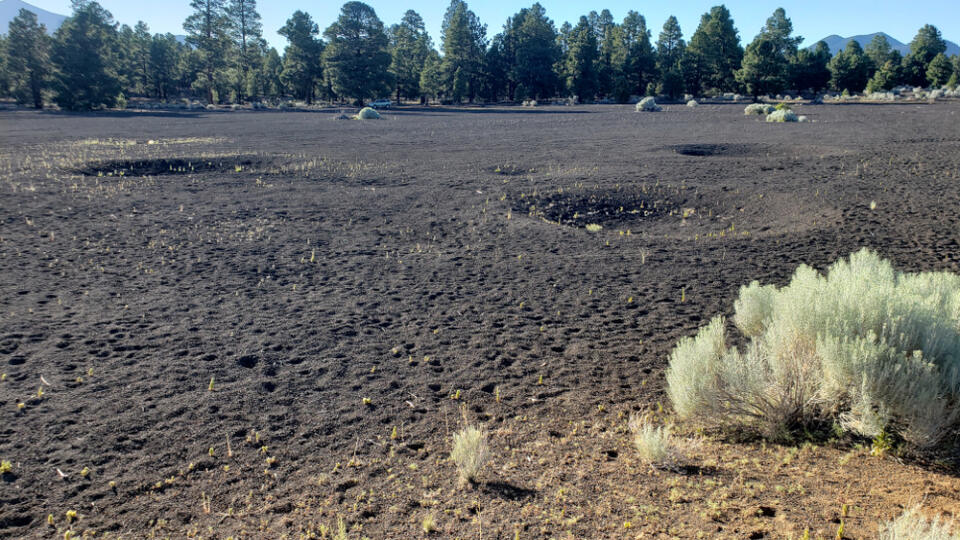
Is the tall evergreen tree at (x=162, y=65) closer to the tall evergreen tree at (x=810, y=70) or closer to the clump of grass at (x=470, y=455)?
the tall evergreen tree at (x=810, y=70)

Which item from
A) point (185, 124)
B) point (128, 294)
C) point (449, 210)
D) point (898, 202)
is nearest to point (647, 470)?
point (128, 294)

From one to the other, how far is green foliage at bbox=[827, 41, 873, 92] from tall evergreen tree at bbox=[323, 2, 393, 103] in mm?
52432

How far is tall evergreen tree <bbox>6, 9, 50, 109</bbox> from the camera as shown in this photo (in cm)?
4750

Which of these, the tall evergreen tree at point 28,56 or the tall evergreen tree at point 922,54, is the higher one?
the tall evergreen tree at point 922,54

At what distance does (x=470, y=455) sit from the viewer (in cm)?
339

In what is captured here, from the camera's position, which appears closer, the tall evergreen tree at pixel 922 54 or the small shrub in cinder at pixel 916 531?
the small shrub in cinder at pixel 916 531

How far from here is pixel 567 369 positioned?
5035 mm

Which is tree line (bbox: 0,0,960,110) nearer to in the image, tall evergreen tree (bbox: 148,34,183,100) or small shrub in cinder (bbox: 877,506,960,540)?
tall evergreen tree (bbox: 148,34,183,100)

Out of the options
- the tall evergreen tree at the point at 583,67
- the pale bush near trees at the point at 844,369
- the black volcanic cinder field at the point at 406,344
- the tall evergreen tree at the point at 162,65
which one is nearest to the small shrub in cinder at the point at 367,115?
the black volcanic cinder field at the point at 406,344

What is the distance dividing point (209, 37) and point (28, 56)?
24.6m

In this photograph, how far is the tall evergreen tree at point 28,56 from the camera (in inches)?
1870

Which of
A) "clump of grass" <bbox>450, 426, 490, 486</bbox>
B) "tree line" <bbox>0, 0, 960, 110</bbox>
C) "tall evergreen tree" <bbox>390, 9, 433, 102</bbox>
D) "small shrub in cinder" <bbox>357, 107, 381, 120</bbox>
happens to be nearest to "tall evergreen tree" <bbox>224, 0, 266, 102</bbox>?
"tree line" <bbox>0, 0, 960, 110</bbox>

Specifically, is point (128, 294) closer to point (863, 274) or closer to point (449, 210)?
point (449, 210)

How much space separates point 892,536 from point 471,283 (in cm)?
549
